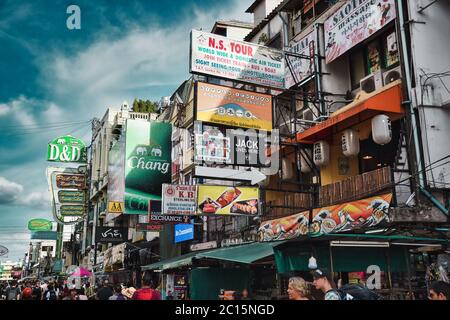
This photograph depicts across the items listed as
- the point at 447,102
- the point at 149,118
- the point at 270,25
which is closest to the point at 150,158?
the point at 270,25

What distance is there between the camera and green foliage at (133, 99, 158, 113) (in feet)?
132

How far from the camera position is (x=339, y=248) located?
448 inches

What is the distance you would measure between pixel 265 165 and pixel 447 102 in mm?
6132

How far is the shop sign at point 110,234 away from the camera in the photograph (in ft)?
107

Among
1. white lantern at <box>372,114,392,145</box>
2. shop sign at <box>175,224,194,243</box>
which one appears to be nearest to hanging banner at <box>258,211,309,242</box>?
white lantern at <box>372,114,392,145</box>

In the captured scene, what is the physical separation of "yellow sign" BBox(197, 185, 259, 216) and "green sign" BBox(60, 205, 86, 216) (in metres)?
30.0

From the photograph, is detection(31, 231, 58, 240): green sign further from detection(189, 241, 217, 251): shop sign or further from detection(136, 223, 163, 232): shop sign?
detection(189, 241, 217, 251): shop sign

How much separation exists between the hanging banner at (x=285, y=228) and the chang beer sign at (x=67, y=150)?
30.7 metres

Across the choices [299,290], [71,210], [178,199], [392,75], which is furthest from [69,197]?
[299,290]

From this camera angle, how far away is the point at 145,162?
25.1 metres

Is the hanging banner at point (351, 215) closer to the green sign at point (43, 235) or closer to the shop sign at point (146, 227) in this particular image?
the shop sign at point (146, 227)

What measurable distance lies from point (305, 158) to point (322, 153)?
144cm

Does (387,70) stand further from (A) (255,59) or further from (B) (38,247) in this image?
(B) (38,247)
